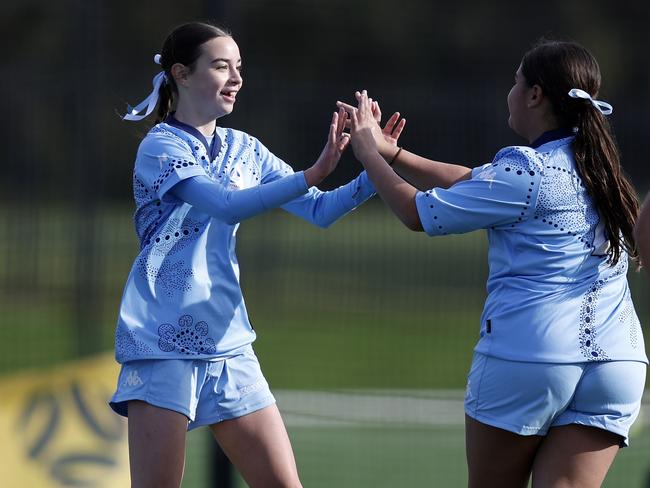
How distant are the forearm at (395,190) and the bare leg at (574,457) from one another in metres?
0.72

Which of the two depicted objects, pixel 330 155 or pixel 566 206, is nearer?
pixel 566 206

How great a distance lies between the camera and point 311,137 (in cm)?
671

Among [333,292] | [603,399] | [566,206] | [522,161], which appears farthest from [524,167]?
[333,292]

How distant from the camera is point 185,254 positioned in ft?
13.2

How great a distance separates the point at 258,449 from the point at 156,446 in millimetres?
355

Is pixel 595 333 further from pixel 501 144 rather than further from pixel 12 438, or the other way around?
pixel 501 144

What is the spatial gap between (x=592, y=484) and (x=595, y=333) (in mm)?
427

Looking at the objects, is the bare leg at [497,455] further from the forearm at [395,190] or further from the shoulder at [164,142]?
the shoulder at [164,142]

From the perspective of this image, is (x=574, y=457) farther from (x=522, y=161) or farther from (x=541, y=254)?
(x=522, y=161)

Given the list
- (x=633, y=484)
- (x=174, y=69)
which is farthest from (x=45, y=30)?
(x=174, y=69)

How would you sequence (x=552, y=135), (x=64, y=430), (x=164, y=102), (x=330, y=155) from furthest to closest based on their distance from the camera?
(x=64, y=430), (x=164, y=102), (x=330, y=155), (x=552, y=135)

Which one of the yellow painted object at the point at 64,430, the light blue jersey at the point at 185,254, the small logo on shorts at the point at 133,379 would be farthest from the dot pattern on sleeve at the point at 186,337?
the yellow painted object at the point at 64,430

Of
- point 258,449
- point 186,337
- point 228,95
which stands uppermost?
point 228,95

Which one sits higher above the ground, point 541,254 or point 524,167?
point 524,167
